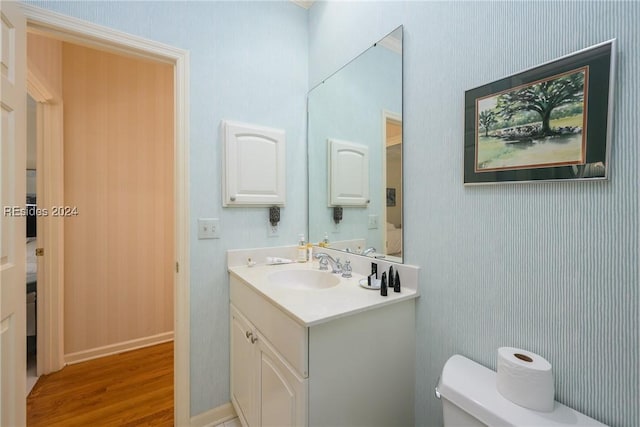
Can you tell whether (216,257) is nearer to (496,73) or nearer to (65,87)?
(496,73)

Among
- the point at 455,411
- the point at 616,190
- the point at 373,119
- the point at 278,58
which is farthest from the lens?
the point at 278,58

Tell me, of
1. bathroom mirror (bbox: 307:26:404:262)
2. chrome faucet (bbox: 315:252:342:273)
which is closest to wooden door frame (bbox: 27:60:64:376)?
bathroom mirror (bbox: 307:26:404:262)

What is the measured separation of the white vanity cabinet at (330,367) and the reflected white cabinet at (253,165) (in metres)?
0.59

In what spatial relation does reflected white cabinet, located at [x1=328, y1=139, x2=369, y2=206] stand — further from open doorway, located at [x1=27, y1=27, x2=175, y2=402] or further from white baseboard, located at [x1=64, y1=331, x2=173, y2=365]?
white baseboard, located at [x1=64, y1=331, x2=173, y2=365]

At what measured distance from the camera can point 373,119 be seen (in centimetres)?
147

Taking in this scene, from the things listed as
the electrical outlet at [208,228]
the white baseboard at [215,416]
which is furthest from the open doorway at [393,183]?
the white baseboard at [215,416]

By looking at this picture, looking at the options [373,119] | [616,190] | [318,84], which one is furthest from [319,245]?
[616,190]

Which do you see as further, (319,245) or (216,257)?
(319,245)

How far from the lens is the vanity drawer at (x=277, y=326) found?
0.92 metres

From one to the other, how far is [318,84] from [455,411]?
73.3 inches

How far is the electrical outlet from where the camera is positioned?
155cm

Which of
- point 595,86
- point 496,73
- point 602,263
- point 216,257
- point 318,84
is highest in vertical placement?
point 318,84

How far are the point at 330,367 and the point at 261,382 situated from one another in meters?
0.45

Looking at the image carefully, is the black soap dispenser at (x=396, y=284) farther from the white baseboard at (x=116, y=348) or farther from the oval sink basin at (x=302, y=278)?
the white baseboard at (x=116, y=348)
